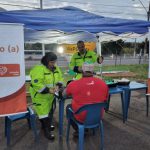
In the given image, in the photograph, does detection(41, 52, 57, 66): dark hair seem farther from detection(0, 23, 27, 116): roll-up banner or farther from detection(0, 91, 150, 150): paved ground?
detection(0, 91, 150, 150): paved ground

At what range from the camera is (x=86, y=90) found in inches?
167

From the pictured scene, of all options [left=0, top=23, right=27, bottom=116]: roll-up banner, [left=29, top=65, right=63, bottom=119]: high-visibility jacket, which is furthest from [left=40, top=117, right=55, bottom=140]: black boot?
[left=0, top=23, right=27, bottom=116]: roll-up banner

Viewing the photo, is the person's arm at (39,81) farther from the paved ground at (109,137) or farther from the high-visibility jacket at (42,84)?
the paved ground at (109,137)

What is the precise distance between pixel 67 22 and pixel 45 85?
53.1 inches

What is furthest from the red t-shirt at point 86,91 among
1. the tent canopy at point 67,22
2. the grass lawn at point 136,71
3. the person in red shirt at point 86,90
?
the grass lawn at point 136,71

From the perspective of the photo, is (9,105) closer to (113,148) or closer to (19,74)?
(19,74)

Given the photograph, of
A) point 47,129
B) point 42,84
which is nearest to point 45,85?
point 42,84

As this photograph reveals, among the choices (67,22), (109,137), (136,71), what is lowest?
(109,137)

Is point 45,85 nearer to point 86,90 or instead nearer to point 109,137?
point 86,90

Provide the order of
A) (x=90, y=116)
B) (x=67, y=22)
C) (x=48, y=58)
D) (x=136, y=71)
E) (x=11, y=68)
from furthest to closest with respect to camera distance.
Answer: (x=136, y=71)
(x=67, y=22)
(x=48, y=58)
(x=90, y=116)
(x=11, y=68)

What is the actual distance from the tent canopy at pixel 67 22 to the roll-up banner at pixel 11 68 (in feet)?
1.47

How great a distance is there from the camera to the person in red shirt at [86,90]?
4.25 metres

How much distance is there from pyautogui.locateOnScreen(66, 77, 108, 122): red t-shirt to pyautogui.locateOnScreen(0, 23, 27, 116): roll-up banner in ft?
2.70

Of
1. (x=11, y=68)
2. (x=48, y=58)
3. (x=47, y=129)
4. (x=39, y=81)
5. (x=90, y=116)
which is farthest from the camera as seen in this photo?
(x=47, y=129)
